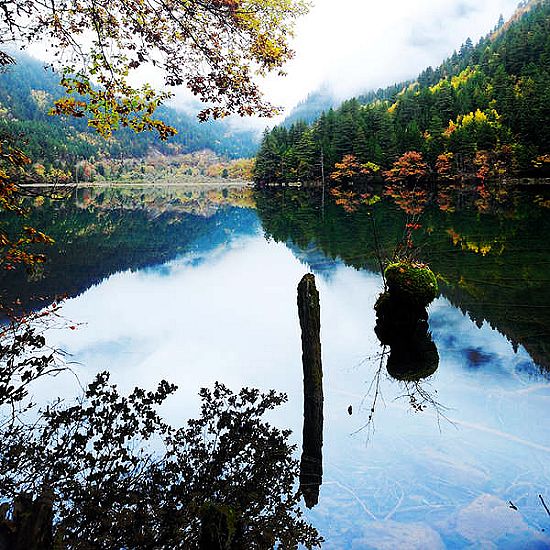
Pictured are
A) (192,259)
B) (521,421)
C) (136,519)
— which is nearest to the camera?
(136,519)

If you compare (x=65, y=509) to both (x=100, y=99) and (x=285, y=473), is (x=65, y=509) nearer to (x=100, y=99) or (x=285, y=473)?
(x=285, y=473)

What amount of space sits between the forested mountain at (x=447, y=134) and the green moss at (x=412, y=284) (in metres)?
56.0

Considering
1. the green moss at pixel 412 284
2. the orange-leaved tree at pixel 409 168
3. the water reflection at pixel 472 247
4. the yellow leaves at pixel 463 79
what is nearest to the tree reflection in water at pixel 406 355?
the green moss at pixel 412 284

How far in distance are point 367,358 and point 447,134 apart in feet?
225

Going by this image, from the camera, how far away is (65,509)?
420 centimetres

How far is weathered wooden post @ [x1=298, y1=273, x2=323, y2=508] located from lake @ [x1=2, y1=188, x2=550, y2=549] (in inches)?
7.0

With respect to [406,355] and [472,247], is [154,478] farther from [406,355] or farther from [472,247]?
[472,247]

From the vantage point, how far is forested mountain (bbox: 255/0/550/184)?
63.0 meters

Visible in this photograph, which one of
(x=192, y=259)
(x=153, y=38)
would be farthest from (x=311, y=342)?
(x=192, y=259)

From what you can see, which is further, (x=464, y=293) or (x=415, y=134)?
(x=415, y=134)

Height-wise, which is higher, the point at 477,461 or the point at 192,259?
the point at 477,461

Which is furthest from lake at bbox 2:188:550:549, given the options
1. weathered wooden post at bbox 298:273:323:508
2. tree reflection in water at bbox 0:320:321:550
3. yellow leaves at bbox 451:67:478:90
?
yellow leaves at bbox 451:67:478:90

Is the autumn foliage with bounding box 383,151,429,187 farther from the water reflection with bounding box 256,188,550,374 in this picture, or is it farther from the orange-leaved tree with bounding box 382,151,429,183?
the water reflection with bounding box 256,188,550,374

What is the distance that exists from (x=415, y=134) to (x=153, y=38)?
7150 cm
